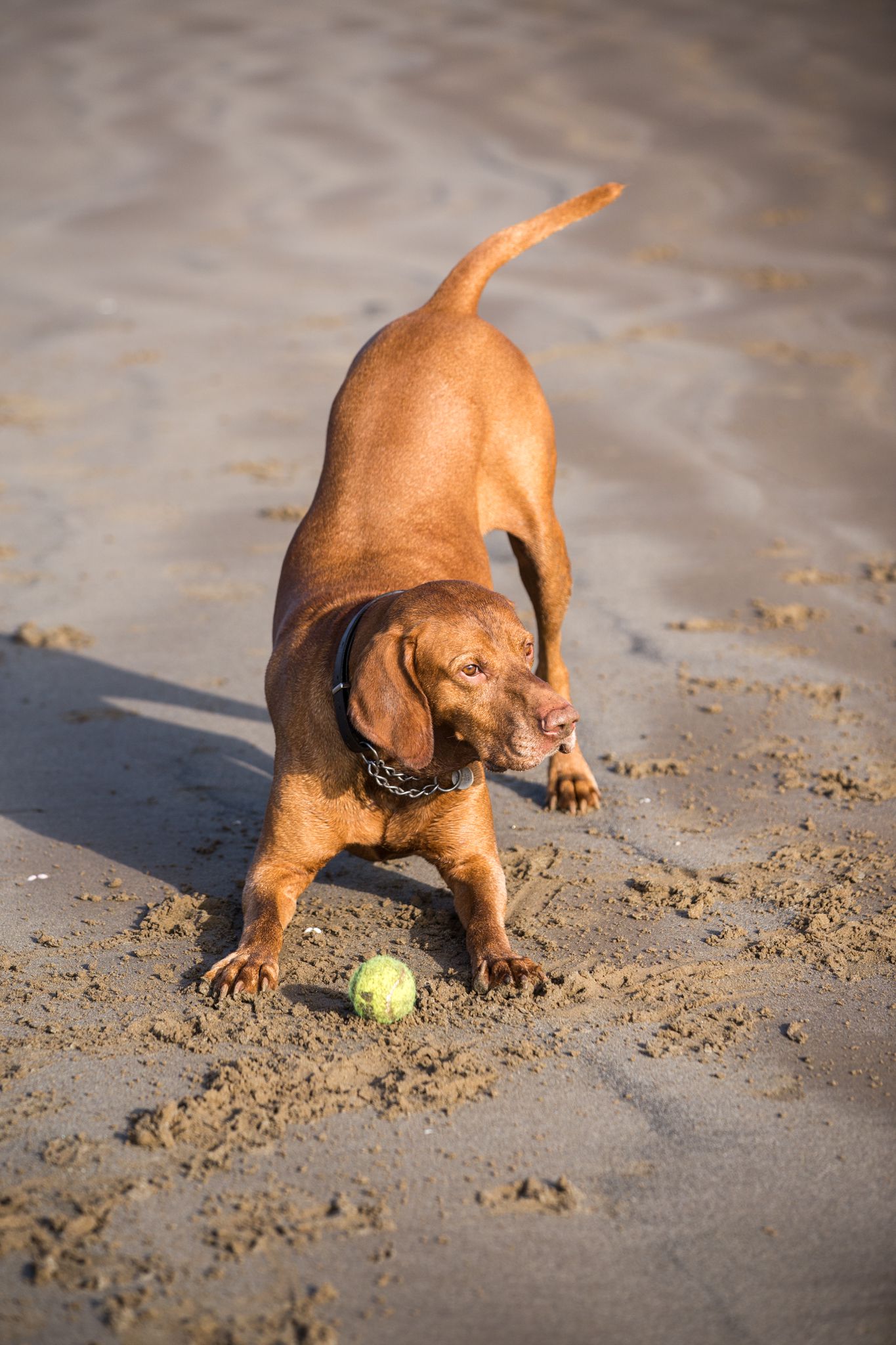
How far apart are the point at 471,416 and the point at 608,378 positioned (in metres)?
6.60

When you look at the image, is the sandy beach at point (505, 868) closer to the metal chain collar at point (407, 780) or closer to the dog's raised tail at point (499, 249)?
the metal chain collar at point (407, 780)

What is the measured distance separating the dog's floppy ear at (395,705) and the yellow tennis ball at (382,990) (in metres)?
0.53

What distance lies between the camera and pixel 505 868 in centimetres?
443

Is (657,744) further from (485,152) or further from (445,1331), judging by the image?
(485,152)

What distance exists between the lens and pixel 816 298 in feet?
45.9

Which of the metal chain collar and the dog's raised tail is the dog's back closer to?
the dog's raised tail

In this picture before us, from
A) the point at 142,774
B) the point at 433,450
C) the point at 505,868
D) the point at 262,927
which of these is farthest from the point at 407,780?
the point at 142,774

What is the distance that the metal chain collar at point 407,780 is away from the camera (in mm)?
3740

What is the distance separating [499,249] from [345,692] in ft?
8.19

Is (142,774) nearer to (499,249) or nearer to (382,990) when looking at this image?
(382,990)

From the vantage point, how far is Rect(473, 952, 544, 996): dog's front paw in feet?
→ 11.8

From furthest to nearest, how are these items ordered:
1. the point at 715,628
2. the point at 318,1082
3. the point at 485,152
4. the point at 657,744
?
the point at 485,152
the point at 715,628
the point at 657,744
the point at 318,1082

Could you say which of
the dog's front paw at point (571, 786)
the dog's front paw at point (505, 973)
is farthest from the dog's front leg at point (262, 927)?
the dog's front paw at point (571, 786)

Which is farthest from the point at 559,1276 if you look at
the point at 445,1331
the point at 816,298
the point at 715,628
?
the point at 816,298
